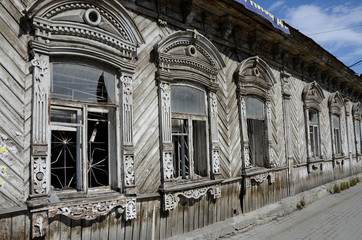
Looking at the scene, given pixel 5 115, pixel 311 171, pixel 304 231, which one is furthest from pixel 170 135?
pixel 311 171

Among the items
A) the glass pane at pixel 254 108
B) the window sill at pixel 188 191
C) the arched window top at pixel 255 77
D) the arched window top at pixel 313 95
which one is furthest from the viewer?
the arched window top at pixel 313 95

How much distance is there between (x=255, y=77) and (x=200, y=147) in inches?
99.7

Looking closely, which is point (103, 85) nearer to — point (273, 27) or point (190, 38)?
point (190, 38)

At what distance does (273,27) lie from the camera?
6.53 m

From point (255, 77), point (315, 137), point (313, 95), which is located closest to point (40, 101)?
point (255, 77)

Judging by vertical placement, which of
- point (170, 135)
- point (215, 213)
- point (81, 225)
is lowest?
point (215, 213)

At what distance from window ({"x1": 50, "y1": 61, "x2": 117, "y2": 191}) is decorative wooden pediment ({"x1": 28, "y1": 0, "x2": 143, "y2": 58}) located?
13.0 inches

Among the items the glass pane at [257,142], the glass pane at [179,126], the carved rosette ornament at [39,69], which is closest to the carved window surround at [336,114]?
the glass pane at [257,142]

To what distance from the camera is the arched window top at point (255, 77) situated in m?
6.03

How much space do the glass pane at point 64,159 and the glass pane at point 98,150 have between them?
Result: 21cm

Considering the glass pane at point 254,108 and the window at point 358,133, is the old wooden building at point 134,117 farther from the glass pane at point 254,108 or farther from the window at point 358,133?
the window at point 358,133

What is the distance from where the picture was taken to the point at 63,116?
3395mm

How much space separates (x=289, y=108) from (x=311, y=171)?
2.37m

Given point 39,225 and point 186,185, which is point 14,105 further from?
point 186,185
